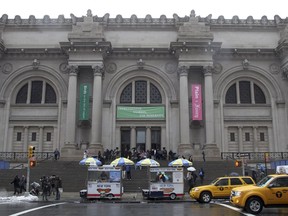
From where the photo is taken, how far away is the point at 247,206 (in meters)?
14.8

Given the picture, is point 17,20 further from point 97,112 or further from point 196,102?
point 196,102

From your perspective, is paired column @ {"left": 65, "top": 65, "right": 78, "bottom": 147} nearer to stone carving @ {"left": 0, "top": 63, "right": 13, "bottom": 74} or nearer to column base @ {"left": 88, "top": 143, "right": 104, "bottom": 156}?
column base @ {"left": 88, "top": 143, "right": 104, "bottom": 156}

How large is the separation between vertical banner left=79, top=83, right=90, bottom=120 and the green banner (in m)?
3.62

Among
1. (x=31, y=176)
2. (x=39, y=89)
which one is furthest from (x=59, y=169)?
(x=39, y=89)

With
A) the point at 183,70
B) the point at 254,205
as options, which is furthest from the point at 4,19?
the point at 254,205

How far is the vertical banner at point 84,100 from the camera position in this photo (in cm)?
3788

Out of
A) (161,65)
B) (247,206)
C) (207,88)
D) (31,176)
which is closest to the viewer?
(247,206)

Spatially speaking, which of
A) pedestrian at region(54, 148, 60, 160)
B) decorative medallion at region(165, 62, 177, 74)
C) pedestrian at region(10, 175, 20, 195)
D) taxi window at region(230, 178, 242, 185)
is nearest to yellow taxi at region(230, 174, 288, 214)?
taxi window at region(230, 178, 242, 185)

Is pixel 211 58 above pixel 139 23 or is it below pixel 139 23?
below

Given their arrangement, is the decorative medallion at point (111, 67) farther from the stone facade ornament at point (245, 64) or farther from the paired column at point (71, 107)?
the stone facade ornament at point (245, 64)

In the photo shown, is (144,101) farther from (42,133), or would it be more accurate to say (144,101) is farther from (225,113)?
(42,133)

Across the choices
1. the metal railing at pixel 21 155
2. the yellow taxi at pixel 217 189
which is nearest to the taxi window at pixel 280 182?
the yellow taxi at pixel 217 189

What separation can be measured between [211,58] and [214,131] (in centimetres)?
781

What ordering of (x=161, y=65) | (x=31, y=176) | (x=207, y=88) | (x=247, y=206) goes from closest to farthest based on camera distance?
(x=247, y=206)
(x=31, y=176)
(x=207, y=88)
(x=161, y=65)
